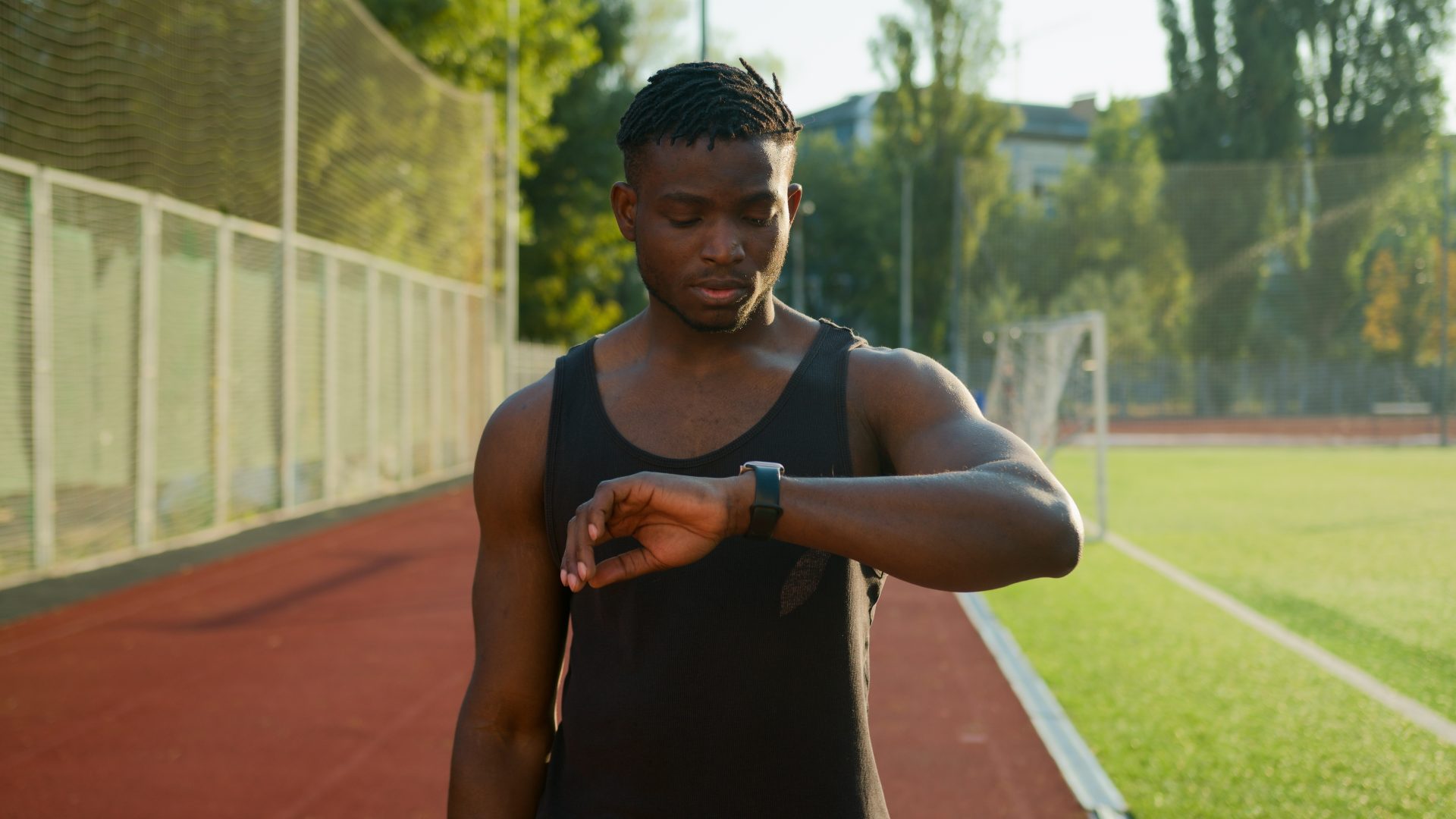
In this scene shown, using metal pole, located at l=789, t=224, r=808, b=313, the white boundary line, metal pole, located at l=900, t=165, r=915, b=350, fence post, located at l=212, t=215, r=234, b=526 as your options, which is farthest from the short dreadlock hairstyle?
metal pole, located at l=789, t=224, r=808, b=313

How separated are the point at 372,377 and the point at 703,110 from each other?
53.4 ft

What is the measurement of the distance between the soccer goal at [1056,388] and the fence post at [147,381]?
7890 mm

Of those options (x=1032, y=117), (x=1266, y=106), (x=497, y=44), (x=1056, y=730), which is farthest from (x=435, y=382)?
(x=1032, y=117)

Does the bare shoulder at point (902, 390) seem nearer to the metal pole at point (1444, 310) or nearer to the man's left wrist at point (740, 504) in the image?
the man's left wrist at point (740, 504)

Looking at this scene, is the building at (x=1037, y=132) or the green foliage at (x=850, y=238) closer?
the green foliage at (x=850, y=238)

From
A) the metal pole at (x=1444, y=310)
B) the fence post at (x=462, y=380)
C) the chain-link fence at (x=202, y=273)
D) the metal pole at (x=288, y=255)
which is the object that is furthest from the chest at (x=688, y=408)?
the metal pole at (x=1444, y=310)

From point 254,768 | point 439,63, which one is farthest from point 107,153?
point 439,63

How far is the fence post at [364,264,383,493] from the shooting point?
1730cm

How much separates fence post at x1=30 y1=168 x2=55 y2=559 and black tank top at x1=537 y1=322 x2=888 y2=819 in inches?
357

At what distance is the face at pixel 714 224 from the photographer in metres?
1.75

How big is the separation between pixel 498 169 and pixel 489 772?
75.2ft

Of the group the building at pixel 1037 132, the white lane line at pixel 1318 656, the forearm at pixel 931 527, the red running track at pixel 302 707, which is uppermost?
the building at pixel 1037 132

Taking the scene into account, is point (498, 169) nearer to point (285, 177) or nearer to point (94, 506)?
point (285, 177)

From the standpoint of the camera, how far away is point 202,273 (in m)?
12.5
